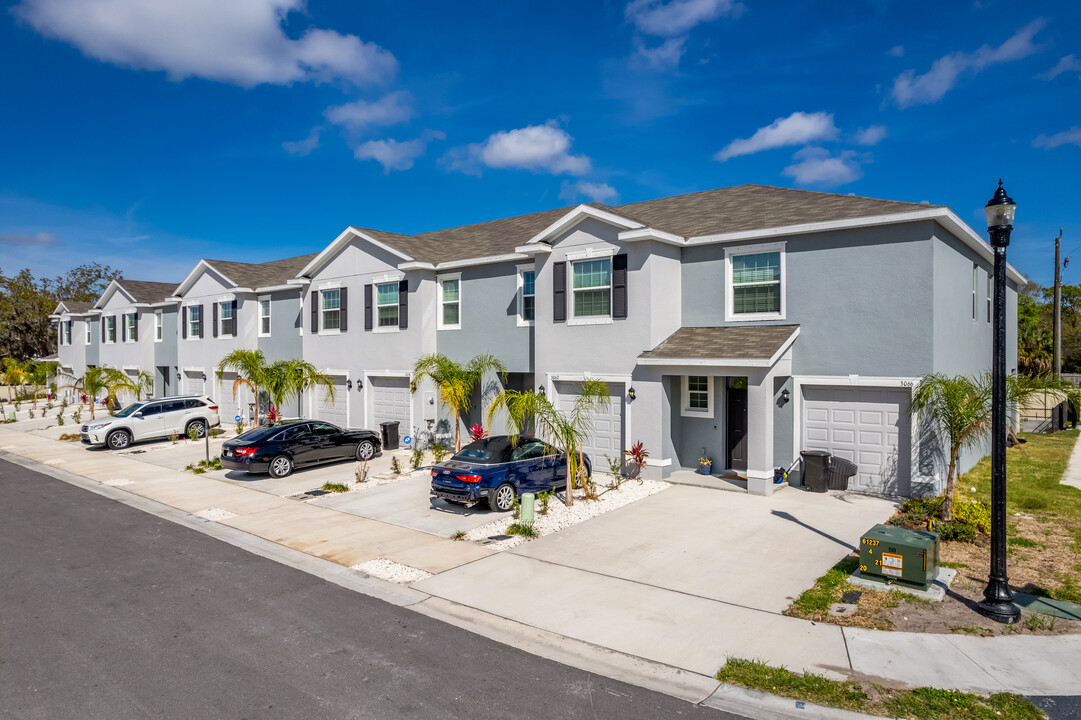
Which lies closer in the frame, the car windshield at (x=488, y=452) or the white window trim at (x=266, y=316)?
the car windshield at (x=488, y=452)

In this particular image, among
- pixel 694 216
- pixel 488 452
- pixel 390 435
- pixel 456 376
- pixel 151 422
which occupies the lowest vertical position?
pixel 390 435

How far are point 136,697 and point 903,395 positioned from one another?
14530 mm

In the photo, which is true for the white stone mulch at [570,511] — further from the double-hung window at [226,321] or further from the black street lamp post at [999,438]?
the double-hung window at [226,321]

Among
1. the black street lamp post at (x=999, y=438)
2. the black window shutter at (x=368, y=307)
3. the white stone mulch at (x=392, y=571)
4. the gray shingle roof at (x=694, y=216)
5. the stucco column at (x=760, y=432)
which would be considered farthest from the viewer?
the black window shutter at (x=368, y=307)

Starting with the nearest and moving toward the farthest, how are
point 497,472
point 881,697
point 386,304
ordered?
1. point 881,697
2. point 497,472
3. point 386,304

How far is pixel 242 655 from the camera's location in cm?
726

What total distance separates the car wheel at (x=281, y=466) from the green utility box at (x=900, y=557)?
14466 mm

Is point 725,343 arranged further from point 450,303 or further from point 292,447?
point 292,447

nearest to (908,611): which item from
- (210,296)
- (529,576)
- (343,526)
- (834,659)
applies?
(834,659)

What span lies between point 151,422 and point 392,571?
18.3 metres

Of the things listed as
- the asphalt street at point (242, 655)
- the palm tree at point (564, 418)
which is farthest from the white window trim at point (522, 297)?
the asphalt street at point (242, 655)

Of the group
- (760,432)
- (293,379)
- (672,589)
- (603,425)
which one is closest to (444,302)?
(293,379)

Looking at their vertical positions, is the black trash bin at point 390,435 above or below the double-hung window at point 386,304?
below

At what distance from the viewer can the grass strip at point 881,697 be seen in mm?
5953
